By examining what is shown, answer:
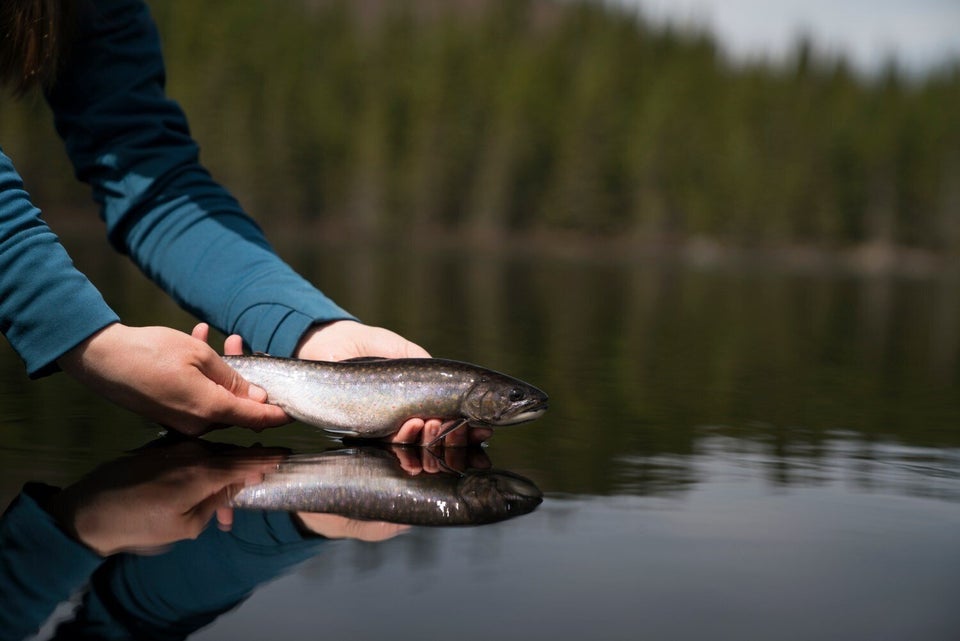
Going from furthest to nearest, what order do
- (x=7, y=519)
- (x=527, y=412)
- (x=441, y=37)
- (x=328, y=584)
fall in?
(x=441, y=37)
(x=527, y=412)
(x=7, y=519)
(x=328, y=584)

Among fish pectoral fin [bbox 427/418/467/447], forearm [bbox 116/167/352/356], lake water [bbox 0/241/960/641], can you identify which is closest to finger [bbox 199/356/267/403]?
lake water [bbox 0/241/960/641]

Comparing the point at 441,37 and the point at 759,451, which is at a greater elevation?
the point at 441,37

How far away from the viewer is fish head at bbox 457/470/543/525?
2.32 meters

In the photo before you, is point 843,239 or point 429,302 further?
point 843,239

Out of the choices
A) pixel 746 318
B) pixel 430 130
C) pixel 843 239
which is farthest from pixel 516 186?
pixel 746 318

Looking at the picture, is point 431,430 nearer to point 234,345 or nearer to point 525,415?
point 525,415

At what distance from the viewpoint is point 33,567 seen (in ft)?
5.76

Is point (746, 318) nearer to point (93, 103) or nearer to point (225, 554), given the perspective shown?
point (93, 103)

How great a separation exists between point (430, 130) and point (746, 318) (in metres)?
70.7

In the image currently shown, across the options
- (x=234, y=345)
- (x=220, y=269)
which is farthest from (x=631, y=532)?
(x=220, y=269)

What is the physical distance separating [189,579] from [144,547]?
0.64ft

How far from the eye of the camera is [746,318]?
11.0 m

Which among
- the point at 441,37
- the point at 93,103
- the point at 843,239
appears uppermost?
the point at 441,37

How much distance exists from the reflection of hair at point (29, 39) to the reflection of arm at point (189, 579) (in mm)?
1392
